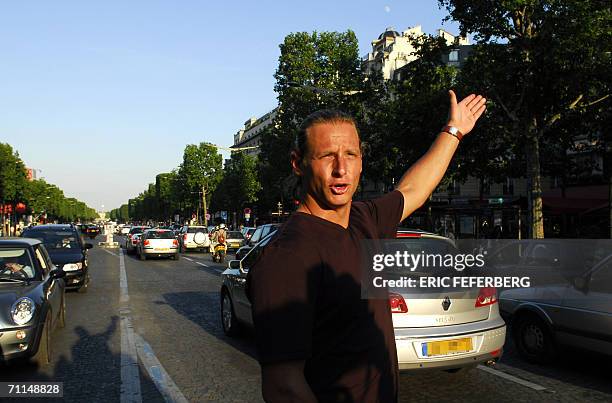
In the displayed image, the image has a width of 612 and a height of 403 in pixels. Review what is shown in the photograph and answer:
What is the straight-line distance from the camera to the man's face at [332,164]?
6.00 feet

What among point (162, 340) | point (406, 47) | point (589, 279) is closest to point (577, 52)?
point (589, 279)

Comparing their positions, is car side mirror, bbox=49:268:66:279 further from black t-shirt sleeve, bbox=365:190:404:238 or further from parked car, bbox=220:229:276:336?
black t-shirt sleeve, bbox=365:190:404:238

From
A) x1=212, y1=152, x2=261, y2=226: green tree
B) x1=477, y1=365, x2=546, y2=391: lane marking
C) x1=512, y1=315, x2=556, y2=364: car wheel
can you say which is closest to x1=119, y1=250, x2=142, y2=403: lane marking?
x1=477, y1=365, x2=546, y2=391: lane marking

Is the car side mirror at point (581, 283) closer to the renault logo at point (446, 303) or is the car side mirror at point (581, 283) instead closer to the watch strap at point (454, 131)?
the renault logo at point (446, 303)

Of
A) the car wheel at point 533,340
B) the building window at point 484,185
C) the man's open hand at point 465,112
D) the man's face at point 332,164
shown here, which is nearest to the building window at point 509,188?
the building window at point 484,185

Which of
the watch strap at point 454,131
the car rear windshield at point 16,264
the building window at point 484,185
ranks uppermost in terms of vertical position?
the building window at point 484,185

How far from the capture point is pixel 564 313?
6.56 meters

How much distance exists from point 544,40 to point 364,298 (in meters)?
18.8

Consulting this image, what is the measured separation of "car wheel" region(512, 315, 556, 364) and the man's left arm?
5033 millimetres

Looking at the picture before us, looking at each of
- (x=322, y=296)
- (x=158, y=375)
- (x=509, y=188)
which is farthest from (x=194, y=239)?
(x=322, y=296)

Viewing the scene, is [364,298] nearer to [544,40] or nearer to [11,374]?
[11,374]

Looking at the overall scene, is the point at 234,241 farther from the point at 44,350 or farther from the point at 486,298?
the point at 486,298

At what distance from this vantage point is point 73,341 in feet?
27.2

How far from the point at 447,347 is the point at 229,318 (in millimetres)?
4027
